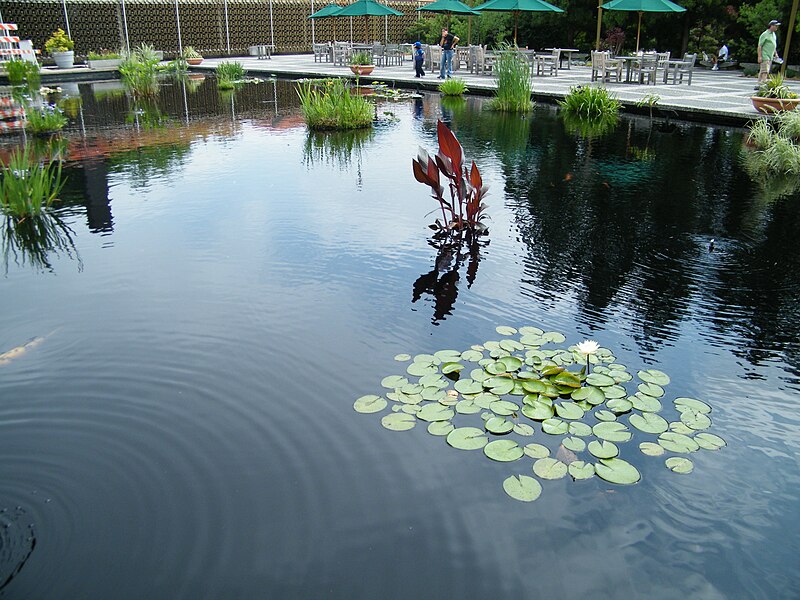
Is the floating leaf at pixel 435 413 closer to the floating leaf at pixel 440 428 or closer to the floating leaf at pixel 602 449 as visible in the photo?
the floating leaf at pixel 440 428

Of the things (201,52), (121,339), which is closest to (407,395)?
(121,339)

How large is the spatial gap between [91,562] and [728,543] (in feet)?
6.57

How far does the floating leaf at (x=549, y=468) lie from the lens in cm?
251

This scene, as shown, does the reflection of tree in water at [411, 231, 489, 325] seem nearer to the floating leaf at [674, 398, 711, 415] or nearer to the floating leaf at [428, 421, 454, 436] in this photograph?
the floating leaf at [428, 421, 454, 436]

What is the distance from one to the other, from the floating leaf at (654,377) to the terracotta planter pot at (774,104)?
24.4 ft

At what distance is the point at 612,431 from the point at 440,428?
2.21 feet

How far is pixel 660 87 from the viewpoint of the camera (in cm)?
1448

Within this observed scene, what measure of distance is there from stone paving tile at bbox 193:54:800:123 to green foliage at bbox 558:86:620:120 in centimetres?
71

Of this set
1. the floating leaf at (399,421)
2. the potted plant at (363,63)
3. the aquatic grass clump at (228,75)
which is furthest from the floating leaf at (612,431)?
the potted plant at (363,63)

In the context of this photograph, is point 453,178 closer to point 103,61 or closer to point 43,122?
point 43,122

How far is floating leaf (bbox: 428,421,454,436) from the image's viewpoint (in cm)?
279

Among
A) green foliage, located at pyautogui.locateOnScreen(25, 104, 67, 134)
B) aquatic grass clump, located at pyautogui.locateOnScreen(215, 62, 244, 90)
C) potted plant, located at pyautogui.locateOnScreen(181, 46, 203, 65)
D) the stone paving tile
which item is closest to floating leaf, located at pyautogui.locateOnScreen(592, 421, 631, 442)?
the stone paving tile

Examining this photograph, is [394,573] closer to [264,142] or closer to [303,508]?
[303,508]

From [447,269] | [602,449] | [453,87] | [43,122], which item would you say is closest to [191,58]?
[453,87]
